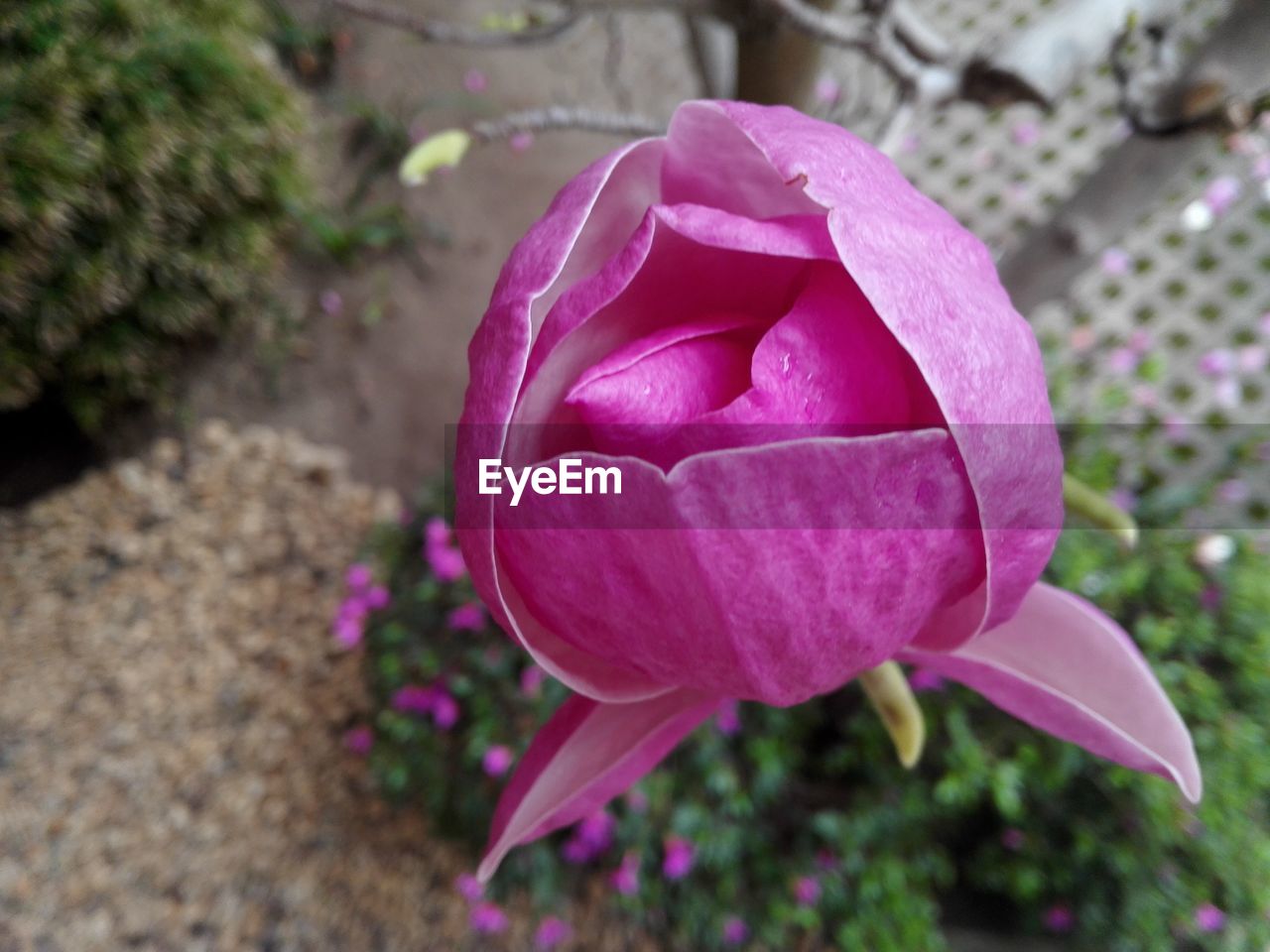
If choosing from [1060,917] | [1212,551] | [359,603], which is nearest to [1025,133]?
[1212,551]

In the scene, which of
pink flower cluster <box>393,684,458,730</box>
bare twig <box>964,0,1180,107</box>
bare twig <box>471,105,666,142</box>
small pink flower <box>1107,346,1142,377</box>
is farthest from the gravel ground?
small pink flower <box>1107,346,1142,377</box>

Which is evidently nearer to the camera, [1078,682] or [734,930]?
[1078,682]

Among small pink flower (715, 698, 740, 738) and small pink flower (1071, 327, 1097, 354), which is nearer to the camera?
small pink flower (715, 698, 740, 738)

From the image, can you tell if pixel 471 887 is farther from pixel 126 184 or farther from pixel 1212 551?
pixel 126 184

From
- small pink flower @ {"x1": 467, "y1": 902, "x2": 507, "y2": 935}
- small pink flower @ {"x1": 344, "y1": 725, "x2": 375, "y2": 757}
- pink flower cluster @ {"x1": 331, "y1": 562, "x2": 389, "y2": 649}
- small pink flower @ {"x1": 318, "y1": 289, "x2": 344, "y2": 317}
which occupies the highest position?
pink flower cluster @ {"x1": 331, "y1": 562, "x2": 389, "y2": 649}

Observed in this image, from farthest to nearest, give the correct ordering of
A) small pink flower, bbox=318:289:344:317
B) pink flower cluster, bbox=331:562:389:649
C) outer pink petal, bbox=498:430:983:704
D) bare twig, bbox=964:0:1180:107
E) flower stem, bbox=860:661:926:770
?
small pink flower, bbox=318:289:344:317 → pink flower cluster, bbox=331:562:389:649 → bare twig, bbox=964:0:1180:107 → flower stem, bbox=860:661:926:770 → outer pink petal, bbox=498:430:983:704

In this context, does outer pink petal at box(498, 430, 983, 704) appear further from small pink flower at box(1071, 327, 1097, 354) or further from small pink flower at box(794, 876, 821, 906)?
small pink flower at box(1071, 327, 1097, 354)

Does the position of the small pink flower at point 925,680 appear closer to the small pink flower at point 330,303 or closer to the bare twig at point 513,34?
the bare twig at point 513,34

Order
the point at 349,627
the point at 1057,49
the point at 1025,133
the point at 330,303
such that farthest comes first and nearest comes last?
the point at 330,303 < the point at 1025,133 < the point at 349,627 < the point at 1057,49

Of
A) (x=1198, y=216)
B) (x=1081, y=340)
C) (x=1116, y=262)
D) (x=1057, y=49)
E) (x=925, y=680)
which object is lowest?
(x=925, y=680)
